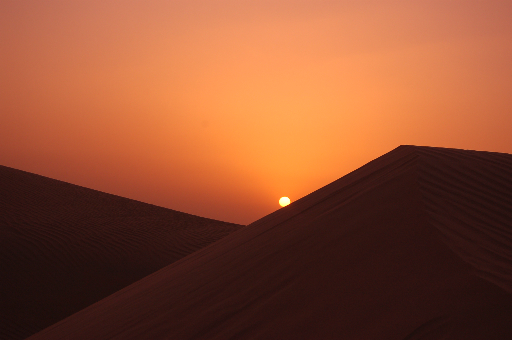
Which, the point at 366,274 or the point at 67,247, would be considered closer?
the point at 366,274

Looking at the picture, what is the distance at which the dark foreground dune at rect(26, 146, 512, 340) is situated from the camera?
229 cm

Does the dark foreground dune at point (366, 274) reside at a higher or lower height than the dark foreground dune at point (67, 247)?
lower

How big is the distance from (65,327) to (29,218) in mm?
9742

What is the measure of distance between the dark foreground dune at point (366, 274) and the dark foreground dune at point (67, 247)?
422 cm

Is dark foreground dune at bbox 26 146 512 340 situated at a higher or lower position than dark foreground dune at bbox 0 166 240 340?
lower

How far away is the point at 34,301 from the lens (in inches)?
350

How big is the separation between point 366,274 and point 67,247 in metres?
10.4

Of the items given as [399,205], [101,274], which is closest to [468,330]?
[399,205]

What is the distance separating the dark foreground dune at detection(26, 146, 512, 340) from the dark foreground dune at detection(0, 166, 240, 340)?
4.22 meters

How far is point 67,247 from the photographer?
11.6 meters

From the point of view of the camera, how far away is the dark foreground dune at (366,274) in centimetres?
229

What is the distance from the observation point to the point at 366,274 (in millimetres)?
2805

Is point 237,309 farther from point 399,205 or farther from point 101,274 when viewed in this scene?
point 101,274

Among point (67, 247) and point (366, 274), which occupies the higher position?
point (67, 247)
